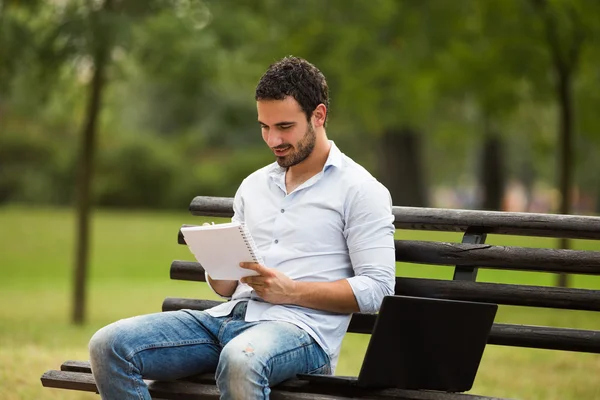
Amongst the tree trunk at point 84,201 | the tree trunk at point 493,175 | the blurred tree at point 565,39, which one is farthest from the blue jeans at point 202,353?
the tree trunk at point 493,175

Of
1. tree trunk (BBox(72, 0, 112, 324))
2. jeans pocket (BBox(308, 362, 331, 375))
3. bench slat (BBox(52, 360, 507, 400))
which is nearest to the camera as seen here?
bench slat (BBox(52, 360, 507, 400))

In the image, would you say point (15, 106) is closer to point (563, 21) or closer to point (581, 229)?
point (563, 21)

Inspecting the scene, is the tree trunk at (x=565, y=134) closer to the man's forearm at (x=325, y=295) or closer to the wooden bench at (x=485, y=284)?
the wooden bench at (x=485, y=284)

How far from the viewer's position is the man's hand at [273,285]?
3775 millimetres

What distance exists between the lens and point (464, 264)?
13.7ft

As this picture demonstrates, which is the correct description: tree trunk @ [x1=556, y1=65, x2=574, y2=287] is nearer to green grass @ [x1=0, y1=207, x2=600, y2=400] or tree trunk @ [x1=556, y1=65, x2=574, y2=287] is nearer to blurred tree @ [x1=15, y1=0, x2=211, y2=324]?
green grass @ [x1=0, y1=207, x2=600, y2=400]

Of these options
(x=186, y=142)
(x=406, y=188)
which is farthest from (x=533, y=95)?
(x=186, y=142)

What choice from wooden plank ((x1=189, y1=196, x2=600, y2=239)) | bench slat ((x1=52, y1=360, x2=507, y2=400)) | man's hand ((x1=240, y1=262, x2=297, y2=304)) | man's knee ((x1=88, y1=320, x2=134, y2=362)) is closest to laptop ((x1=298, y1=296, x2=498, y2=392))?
bench slat ((x1=52, y1=360, x2=507, y2=400))

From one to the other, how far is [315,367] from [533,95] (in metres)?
10.7

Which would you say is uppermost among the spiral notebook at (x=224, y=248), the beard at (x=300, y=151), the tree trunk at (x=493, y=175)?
the beard at (x=300, y=151)

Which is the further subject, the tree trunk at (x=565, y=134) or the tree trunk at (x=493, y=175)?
the tree trunk at (x=493, y=175)

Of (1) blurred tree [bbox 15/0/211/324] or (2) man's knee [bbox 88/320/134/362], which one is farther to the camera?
(1) blurred tree [bbox 15/0/211/324]

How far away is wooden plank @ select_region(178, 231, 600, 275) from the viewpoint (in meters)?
4.01

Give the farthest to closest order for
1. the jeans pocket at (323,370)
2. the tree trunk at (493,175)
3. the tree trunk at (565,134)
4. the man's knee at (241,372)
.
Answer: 1. the tree trunk at (493,175)
2. the tree trunk at (565,134)
3. the jeans pocket at (323,370)
4. the man's knee at (241,372)
